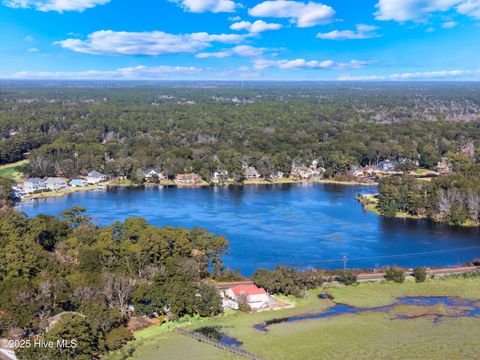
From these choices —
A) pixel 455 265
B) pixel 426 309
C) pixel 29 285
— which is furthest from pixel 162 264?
pixel 455 265

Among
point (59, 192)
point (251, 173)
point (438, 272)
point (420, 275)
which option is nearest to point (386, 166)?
point (251, 173)

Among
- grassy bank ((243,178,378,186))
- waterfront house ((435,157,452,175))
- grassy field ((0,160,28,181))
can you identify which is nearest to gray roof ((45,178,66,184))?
grassy field ((0,160,28,181))

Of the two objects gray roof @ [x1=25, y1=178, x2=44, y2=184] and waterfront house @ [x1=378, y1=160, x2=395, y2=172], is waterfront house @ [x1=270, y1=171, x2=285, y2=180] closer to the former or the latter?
waterfront house @ [x1=378, y1=160, x2=395, y2=172]

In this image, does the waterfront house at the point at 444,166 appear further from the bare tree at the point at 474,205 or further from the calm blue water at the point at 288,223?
the bare tree at the point at 474,205

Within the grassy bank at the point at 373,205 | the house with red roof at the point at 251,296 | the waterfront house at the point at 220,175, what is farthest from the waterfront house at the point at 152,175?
the house with red roof at the point at 251,296

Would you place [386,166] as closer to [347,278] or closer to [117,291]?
[347,278]
